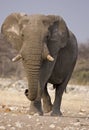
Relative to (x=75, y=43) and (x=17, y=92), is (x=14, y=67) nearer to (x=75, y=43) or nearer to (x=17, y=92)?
(x=17, y=92)

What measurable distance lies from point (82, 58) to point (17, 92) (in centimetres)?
3324

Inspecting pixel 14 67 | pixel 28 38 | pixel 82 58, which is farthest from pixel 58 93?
pixel 82 58

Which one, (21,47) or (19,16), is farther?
(19,16)

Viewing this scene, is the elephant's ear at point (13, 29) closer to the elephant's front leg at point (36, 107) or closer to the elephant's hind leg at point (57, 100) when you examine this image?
the elephant's front leg at point (36, 107)

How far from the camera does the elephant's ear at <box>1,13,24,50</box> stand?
13320 millimetres

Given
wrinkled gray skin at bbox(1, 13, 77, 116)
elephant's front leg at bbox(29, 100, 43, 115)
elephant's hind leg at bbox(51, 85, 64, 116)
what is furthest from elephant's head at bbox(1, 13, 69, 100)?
elephant's hind leg at bbox(51, 85, 64, 116)

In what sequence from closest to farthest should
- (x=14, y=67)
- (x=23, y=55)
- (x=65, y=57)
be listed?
(x=23, y=55), (x=65, y=57), (x=14, y=67)

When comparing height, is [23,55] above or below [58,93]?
above

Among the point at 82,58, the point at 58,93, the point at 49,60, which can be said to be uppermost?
the point at 49,60

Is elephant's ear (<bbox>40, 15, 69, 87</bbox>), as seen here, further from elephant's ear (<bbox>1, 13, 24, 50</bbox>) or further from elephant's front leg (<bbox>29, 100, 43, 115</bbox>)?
elephant's ear (<bbox>1, 13, 24, 50</bbox>)

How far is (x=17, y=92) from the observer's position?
91.8 ft

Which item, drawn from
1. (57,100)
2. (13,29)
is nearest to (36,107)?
(13,29)

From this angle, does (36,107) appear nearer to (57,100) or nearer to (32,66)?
(32,66)

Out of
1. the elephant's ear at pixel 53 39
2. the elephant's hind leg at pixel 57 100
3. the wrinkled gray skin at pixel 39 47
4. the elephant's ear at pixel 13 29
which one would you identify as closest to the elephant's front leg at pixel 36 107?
the wrinkled gray skin at pixel 39 47
